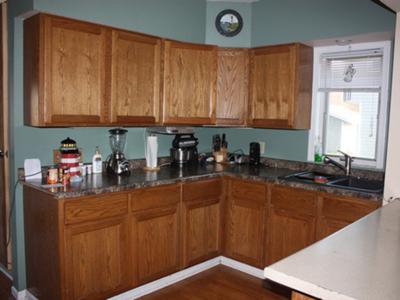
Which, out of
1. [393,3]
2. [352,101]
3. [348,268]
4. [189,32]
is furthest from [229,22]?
[348,268]

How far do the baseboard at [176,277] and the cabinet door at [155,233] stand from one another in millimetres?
85

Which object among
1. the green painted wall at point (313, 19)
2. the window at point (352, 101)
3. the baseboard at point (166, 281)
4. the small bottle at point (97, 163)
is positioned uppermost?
the green painted wall at point (313, 19)

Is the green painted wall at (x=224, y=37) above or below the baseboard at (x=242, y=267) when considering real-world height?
above

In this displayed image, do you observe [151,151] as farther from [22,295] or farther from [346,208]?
[346,208]

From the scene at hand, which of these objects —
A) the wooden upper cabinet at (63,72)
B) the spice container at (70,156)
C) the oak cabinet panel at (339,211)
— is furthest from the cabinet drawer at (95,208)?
the oak cabinet panel at (339,211)

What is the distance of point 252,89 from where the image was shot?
3.62m

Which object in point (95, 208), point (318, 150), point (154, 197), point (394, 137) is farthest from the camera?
point (318, 150)

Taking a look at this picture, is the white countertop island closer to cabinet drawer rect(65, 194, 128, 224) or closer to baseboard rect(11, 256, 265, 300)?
cabinet drawer rect(65, 194, 128, 224)

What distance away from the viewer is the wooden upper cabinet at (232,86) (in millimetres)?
3621

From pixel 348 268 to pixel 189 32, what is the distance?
3.02 m

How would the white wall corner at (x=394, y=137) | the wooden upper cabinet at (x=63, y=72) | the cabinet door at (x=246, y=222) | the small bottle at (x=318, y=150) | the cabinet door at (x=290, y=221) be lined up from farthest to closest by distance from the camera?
the small bottle at (x=318, y=150) < the cabinet door at (x=246, y=222) < the cabinet door at (x=290, y=221) < the wooden upper cabinet at (x=63, y=72) < the white wall corner at (x=394, y=137)

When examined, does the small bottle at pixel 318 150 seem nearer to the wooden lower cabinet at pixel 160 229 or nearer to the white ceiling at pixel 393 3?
the wooden lower cabinet at pixel 160 229

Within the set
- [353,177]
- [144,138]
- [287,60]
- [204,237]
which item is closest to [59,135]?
[144,138]

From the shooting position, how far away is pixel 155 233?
2.97 m
